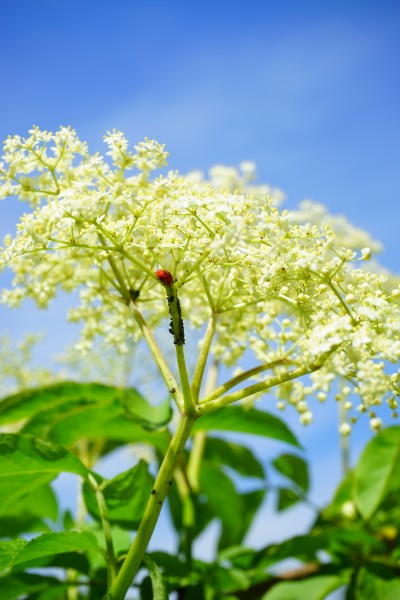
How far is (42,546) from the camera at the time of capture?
5.73ft

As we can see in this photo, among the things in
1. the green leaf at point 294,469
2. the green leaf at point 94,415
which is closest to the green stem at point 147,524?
the green leaf at point 94,415

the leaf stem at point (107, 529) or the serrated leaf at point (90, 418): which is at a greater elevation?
the serrated leaf at point (90, 418)

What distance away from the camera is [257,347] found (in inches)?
86.4

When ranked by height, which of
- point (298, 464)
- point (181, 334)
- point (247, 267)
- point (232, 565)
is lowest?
point (232, 565)

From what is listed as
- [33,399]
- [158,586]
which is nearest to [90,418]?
[33,399]

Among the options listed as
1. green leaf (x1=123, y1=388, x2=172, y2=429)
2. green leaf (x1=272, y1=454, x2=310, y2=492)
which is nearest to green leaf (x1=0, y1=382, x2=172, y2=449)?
green leaf (x1=123, y1=388, x2=172, y2=429)

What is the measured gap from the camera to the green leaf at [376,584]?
2.43m

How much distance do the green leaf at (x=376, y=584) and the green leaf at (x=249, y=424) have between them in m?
0.56

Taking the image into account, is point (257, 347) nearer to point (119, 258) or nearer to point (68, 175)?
point (119, 258)

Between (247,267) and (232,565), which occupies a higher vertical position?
(247,267)

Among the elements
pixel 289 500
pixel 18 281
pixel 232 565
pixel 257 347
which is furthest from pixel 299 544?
pixel 18 281

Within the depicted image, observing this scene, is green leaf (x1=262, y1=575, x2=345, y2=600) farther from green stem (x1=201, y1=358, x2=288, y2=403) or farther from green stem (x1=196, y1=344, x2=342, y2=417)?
green stem (x1=196, y1=344, x2=342, y2=417)

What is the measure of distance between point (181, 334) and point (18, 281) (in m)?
1.15

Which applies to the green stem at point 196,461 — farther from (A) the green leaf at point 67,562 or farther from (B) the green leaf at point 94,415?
(A) the green leaf at point 67,562
